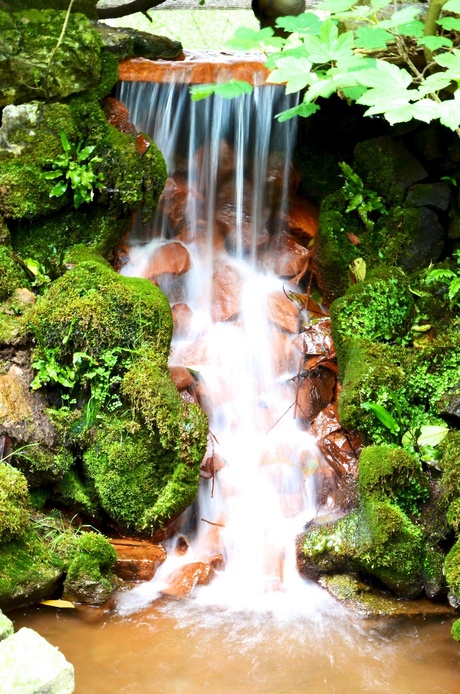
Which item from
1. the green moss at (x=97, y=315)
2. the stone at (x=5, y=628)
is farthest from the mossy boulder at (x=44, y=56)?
the stone at (x=5, y=628)

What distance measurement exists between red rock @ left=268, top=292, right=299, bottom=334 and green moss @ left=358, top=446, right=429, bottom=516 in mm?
1807

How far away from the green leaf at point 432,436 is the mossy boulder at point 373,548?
0.60 m

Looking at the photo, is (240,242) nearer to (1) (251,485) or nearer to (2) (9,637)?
(1) (251,485)

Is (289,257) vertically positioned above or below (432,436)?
above

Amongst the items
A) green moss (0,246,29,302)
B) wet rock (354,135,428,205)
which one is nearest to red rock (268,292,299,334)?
wet rock (354,135,428,205)

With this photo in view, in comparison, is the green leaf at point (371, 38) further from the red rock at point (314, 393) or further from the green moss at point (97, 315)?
the red rock at point (314, 393)

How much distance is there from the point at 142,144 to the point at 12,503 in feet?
11.6

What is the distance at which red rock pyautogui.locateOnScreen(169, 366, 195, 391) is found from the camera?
6.55 m

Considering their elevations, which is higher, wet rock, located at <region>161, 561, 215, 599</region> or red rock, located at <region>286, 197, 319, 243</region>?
red rock, located at <region>286, 197, 319, 243</region>

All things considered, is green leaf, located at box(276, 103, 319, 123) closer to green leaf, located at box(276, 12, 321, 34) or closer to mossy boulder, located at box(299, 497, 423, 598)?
green leaf, located at box(276, 12, 321, 34)

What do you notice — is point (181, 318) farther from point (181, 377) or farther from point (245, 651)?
point (245, 651)

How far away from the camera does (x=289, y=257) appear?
779cm

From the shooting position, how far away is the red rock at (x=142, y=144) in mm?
7109

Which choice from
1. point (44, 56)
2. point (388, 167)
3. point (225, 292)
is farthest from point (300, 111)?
point (44, 56)
